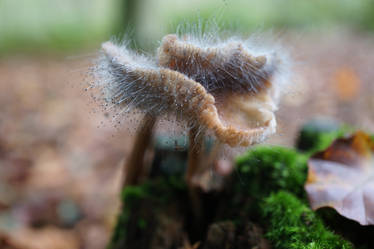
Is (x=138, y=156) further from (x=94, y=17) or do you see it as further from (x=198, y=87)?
(x=94, y=17)

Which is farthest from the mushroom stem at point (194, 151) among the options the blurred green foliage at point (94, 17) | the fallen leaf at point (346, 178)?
the blurred green foliage at point (94, 17)

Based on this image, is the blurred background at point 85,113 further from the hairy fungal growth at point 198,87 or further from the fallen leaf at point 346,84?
the hairy fungal growth at point 198,87

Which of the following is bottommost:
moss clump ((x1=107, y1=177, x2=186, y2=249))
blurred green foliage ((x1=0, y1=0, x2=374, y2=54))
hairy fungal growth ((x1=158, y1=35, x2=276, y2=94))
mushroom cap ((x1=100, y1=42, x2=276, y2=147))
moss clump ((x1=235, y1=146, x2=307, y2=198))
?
moss clump ((x1=107, y1=177, x2=186, y2=249))

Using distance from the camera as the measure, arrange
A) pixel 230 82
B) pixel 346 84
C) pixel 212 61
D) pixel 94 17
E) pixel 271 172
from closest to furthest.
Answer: pixel 212 61 < pixel 230 82 < pixel 271 172 < pixel 346 84 < pixel 94 17

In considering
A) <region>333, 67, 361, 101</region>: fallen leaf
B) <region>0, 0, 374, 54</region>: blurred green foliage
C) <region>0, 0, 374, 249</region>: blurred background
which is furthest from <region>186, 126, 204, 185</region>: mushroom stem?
<region>0, 0, 374, 54</region>: blurred green foliage

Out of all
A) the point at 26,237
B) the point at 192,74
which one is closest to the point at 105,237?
the point at 26,237

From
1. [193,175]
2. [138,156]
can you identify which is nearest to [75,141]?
[138,156]

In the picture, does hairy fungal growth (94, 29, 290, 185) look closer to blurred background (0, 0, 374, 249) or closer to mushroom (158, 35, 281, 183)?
mushroom (158, 35, 281, 183)

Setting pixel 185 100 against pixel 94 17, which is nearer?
pixel 185 100
